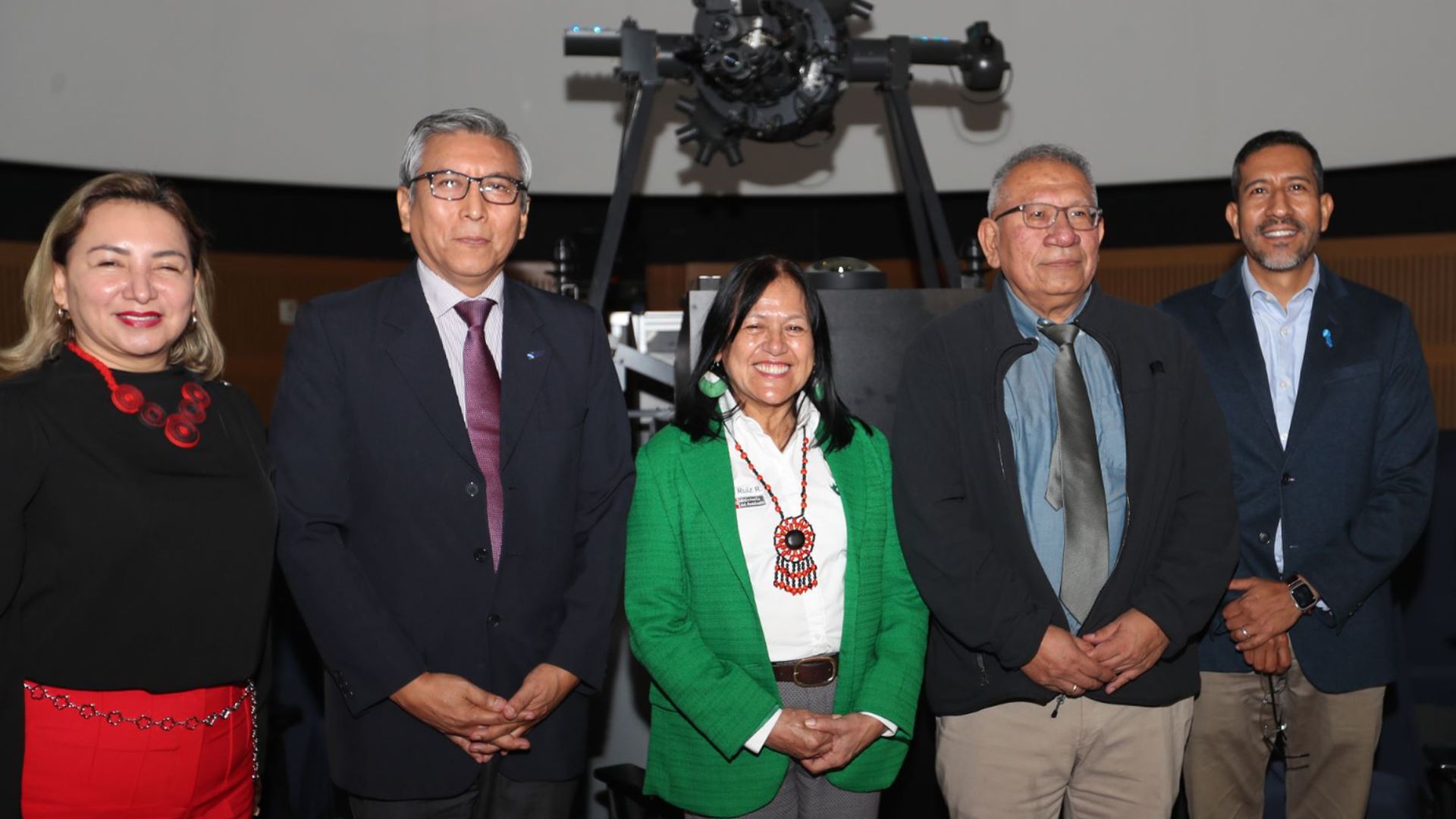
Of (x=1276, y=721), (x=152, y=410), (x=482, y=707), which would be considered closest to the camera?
(x=152, y=410)

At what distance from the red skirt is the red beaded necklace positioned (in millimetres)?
382

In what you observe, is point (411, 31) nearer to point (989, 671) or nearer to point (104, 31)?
point (104, 31)

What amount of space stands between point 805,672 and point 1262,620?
102 cm

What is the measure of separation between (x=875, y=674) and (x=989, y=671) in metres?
0.22

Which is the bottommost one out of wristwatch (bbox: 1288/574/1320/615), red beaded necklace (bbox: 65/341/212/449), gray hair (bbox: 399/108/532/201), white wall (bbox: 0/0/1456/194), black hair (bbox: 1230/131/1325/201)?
wristwatch (bbox: 1288/574/1320/615)

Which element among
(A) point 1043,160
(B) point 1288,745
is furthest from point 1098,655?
(A) point 1043,160

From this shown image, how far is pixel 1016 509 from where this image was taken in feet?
6.67

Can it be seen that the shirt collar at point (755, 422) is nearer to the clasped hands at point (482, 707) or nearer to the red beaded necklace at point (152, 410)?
the clasped hands at point (482, 707)

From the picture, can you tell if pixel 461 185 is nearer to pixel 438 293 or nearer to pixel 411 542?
pixel 438 293

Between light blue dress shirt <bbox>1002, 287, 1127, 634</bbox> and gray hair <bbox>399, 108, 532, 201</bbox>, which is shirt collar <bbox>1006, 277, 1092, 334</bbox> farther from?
gray hair <bbox>399, 108, 532, 201</bbox>

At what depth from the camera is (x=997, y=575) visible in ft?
6.55

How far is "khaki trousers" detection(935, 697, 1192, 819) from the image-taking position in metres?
2.06

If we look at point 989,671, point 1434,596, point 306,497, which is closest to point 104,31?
point 306,497

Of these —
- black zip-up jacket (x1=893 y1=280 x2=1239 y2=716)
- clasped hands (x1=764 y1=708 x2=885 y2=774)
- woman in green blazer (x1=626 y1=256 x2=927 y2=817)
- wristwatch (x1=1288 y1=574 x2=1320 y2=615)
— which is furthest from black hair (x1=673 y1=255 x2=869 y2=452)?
wristwatch (x1=1288 y1=574 x2=1320 y2=615)
